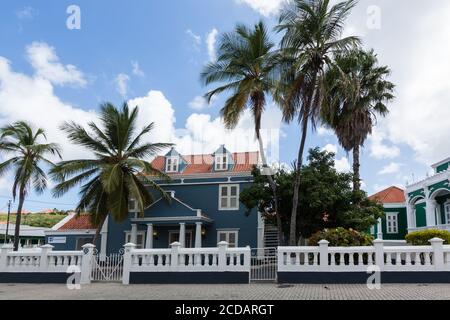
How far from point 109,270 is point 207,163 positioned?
582 inches

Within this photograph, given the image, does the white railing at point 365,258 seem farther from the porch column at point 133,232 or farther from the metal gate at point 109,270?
the porch column at point 133,232

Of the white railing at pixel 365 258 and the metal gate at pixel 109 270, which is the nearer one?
the white railing at pixel 365 258

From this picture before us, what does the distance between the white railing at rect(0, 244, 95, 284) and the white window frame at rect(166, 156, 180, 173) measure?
1355 cm

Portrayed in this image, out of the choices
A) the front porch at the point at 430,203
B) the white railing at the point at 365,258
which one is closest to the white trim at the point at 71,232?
the white railing at the point at 365,258

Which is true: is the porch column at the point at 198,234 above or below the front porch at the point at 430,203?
below

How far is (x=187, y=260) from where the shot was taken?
13891 millimetres

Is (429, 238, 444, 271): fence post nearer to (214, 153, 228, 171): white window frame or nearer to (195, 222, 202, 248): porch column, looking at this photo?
(195, 222, 202, 248): porch column

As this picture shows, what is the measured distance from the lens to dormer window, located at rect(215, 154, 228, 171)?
27.0 meters

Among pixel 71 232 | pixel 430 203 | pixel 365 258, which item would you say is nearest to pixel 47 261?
pixel 365 258

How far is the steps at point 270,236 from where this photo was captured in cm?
2536

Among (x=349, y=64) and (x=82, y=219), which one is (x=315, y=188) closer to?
(x=349, y=64)

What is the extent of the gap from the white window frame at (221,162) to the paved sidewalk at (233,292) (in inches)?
570

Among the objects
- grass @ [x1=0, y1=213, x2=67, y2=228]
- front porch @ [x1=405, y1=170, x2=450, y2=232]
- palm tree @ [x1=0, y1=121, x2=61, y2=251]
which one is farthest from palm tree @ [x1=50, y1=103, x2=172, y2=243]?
grass @ [x1=0, y1=213, x2=67, y2=228]

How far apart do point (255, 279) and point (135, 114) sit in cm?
1400
